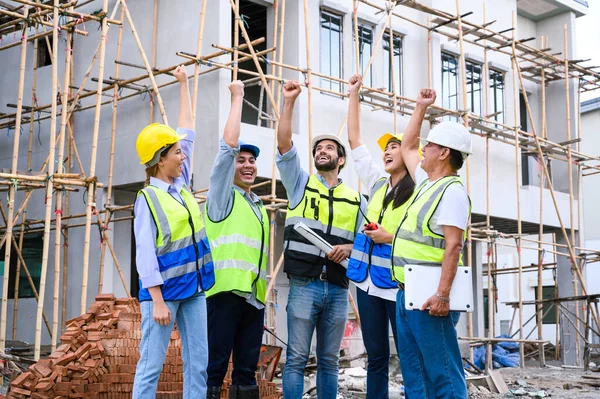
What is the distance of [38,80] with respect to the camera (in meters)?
15.8

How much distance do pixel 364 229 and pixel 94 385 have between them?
335cm

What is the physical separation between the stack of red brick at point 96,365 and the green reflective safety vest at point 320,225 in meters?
2.16

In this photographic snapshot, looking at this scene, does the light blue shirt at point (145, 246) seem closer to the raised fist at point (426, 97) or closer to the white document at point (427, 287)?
the white document at point (427, 287)

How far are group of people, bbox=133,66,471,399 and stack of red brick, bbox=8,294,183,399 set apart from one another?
78.3 inches

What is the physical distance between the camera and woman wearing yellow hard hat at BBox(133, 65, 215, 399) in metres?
4.71

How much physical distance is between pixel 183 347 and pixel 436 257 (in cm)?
154

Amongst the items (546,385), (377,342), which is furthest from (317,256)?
(546,385)

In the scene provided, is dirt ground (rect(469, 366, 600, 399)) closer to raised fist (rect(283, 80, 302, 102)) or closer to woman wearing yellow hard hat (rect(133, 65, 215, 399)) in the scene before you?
raised fist (rect(283, 80, 302, 102))

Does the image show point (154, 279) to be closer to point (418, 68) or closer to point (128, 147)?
point (128, 147)

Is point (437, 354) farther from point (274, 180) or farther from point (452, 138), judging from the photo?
point (274, 180)

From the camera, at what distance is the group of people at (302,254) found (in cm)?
466

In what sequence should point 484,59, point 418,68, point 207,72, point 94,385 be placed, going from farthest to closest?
point 484,59 < point 418,68 < point 207,72 < point 94,385

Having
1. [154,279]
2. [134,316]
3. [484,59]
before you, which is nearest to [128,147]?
[134,316]

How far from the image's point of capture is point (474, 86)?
1864cm
